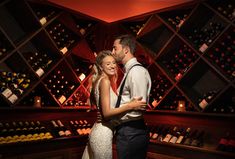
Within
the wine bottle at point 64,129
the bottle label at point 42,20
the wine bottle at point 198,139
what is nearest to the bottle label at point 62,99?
the wine bottle at point 64,129

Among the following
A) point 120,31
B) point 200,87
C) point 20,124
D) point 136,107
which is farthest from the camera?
point 120,31

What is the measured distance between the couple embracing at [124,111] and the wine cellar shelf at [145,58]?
40.4 inches

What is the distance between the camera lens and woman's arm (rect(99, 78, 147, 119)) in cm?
196

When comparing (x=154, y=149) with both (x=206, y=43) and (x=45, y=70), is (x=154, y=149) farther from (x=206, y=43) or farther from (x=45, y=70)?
(x=45, y=70)

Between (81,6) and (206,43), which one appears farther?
(81,6)

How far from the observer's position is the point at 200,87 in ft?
12.1

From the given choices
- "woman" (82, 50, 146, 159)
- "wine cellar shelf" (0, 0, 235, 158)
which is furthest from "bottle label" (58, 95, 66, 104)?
"woman" (82, 50, 146, 159)

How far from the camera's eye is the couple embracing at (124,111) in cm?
201

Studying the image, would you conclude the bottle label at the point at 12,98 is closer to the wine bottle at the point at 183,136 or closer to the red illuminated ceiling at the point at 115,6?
the red illuminated ceiling at the point at 115,6

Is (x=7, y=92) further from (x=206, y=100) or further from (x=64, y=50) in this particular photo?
(x=206, y=100)

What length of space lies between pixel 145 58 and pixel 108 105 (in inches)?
79.5

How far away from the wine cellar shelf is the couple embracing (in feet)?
3.36

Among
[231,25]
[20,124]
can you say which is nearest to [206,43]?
[231,25]

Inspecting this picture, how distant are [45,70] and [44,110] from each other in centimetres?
55
